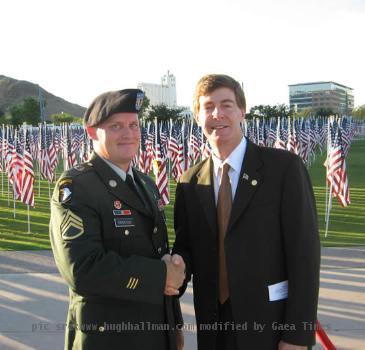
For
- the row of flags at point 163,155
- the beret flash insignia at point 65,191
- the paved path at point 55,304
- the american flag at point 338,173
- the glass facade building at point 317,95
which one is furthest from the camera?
the glass facade building at point 317,95

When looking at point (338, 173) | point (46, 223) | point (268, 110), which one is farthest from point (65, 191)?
point (268, 110)

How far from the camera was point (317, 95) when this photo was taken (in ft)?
477

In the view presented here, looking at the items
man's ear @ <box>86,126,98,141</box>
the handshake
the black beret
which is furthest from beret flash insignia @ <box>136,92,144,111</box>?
the handshake

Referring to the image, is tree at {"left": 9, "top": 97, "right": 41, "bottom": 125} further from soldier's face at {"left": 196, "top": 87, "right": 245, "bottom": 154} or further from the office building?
soldier's face at {"left": 196, "top": 87, "right": 245, "bottom": 154}

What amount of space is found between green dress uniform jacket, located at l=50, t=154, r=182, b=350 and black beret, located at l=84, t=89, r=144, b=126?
0.22 meters

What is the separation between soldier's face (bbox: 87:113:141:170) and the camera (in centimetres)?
251

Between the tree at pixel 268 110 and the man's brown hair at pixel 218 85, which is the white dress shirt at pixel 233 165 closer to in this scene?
the man's brown hair at pixel 218 85

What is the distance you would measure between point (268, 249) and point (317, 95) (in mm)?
150516

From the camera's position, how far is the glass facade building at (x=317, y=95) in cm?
14412

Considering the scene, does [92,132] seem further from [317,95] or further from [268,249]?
[317,95]

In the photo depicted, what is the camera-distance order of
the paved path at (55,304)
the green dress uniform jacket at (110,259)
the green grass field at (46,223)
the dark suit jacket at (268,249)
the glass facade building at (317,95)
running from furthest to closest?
the glass facade building at (317,95)
the green grass field at (46,223)
the paved path at (55,304)
the dark suit jacket at (268,249)
the green dress uniform jacket at (110,259)

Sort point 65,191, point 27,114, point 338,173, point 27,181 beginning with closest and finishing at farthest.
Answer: point 65,191, point 338,173, point 27,181, point 27,114

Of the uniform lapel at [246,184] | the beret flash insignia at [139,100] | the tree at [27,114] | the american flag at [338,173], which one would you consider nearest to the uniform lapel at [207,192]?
the uniform lapel at [246,184]

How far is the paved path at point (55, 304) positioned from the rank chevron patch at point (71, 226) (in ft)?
9.52
